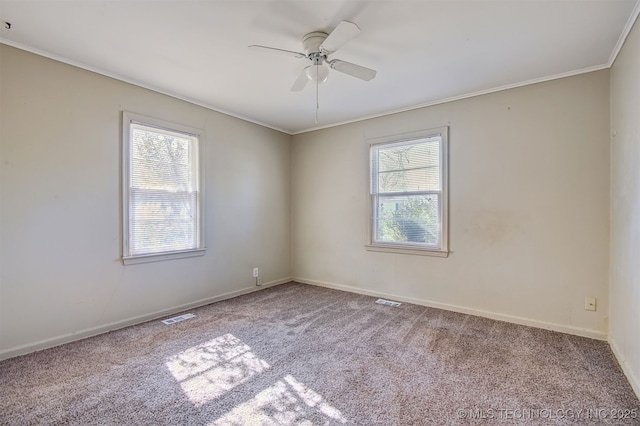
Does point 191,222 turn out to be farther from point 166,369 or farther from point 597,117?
point 597,117

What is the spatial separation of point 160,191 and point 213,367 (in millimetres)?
2015

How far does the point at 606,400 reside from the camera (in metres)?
1.91

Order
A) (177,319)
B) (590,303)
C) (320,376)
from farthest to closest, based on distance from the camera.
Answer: (177,319), (590,303), (320,376)

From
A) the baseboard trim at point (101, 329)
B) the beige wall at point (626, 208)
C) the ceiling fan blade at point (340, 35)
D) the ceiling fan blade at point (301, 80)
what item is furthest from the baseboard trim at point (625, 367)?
the baseboard trim at point (101, 329)

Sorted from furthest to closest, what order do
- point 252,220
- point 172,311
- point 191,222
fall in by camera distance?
point 252,220 → point 191,222 → point 172,311

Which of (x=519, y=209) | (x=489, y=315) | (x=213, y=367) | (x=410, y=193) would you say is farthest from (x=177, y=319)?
(x=519, y=209)

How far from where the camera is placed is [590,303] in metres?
2.84

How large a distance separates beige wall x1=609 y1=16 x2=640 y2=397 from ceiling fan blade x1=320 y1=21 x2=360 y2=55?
1.94 metres

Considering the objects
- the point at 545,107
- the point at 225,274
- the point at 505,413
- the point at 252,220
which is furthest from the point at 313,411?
the point at 545,107

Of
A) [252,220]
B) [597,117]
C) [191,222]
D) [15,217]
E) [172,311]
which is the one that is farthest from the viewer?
[252,220]

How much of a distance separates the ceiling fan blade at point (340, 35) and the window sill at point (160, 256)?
8.79 feet

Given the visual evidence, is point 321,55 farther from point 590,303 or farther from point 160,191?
point 590,303

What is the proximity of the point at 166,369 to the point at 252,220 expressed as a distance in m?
2.44

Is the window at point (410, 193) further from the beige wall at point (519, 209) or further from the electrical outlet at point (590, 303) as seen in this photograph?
the electrical outlet at point (590, 303)
